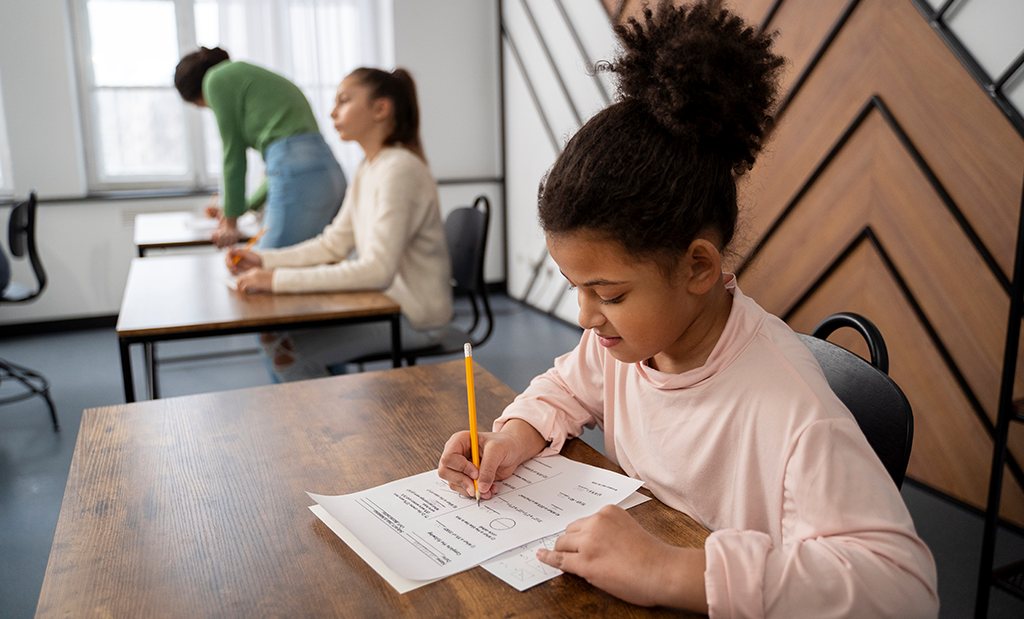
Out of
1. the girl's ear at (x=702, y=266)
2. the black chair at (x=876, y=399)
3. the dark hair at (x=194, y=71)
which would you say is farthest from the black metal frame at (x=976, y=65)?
the dark hair at (x=194, y=71)

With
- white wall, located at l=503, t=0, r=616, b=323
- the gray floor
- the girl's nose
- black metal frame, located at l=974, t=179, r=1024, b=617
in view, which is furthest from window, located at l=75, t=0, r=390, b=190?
the girl's nose

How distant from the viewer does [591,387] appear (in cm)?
114

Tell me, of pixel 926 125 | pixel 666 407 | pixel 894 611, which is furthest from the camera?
pixel 926 125

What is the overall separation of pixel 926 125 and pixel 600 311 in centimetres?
185

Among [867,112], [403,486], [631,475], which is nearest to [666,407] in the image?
[631,475]

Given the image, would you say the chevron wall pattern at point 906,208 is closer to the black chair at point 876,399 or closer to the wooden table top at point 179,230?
the black chair at point 876,399

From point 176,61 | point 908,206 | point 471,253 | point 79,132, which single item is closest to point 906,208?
point 908,206

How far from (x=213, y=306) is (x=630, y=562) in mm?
1532

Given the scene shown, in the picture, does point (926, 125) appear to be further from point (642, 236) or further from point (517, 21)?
point (517, 21)

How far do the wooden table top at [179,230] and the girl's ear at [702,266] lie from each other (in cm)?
257

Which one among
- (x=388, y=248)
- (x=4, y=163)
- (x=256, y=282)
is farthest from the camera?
(x=4, y=163)

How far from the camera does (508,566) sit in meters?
0.80

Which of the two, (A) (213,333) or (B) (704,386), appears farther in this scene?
(A) (213,333)

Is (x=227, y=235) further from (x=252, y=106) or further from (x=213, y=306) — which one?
(x=213, y=306)
